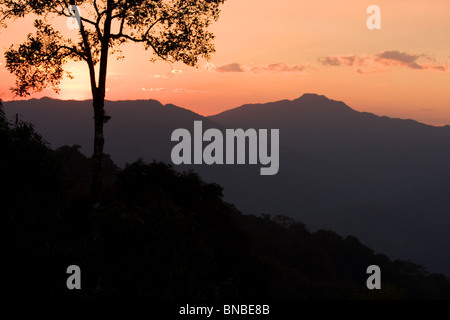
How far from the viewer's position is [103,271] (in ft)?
55.8

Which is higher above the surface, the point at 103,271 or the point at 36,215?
the point at 36,215

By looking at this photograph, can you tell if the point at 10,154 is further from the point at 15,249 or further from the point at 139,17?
the point at 139,17

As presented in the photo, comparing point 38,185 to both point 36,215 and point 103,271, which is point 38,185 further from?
point 103,271

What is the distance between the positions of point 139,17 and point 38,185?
38.5 feet

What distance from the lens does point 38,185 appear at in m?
17.2

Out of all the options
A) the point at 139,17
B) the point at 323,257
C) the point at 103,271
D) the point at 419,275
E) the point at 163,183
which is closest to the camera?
the point at 103,271
